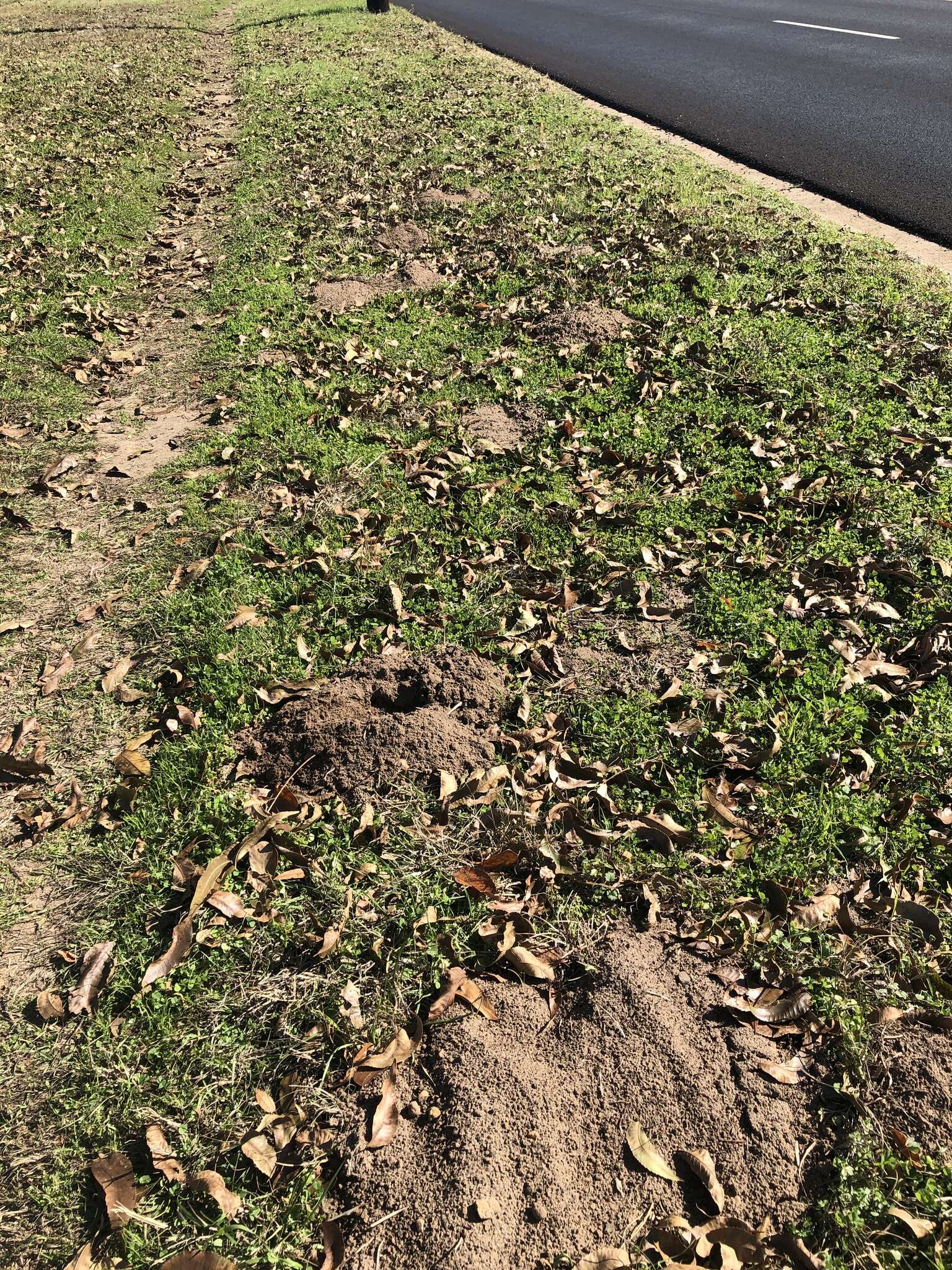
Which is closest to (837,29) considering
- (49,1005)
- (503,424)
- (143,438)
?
(503,424)

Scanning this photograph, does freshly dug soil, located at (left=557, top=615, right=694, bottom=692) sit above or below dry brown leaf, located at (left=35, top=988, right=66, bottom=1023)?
above

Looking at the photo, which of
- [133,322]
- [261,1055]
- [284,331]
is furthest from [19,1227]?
[133,322]

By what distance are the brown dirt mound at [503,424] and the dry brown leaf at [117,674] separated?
231 cm

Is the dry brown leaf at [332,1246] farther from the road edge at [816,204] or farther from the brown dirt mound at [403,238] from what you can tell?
the brown dirt mound at [403,238]

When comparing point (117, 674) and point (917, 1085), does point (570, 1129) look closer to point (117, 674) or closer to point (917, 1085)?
point (917, 1085)

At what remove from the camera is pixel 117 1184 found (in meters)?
2.16

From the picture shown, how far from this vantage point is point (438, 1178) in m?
2.06

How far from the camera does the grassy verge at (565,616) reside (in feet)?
7.82

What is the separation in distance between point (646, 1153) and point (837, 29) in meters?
17.3

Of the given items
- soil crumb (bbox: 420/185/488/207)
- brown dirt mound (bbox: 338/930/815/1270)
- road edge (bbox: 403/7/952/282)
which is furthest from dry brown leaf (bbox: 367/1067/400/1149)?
soil crumb (bbox: 420/185/488/207)

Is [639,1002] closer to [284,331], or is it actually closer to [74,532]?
[74,532]

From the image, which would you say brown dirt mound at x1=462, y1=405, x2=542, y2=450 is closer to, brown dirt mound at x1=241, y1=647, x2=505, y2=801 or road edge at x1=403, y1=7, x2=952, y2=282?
brown dirt mound at x1=241, y1=647, x2=505, y2=801

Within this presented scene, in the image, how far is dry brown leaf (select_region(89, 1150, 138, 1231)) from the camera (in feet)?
6.91

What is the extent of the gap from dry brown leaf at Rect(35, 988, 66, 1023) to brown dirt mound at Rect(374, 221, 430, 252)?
6.51 meters
